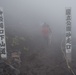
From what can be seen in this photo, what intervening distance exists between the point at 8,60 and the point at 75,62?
2.98 m

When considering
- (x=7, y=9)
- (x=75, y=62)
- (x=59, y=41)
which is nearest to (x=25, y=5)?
(x=7, y=9)

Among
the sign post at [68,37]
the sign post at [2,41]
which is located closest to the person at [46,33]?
the sign post at [68,37]

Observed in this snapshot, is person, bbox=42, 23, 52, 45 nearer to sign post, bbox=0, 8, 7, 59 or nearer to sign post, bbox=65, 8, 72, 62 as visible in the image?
sign post, bbox=65, 8, 72, 62

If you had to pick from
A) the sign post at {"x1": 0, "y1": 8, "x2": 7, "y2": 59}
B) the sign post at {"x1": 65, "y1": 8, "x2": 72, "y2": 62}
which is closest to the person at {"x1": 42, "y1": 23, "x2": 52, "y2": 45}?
the sign post at {"x1": 65, "y1": 8, "x2": 72, "y2": 62}

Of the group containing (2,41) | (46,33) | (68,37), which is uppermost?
(46,33)

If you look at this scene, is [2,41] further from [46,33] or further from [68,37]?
[46,33]

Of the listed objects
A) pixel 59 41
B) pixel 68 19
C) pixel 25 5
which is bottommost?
pixel 59 41

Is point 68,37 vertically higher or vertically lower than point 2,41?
higher

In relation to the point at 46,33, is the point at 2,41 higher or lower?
lower

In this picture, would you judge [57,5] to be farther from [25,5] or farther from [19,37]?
[19,37]

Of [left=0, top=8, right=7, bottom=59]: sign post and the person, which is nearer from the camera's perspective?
[left=0, top=8, right=7, bottom=59]: sign post

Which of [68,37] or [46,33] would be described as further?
[46,33]

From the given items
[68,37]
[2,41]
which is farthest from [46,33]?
[2,41]

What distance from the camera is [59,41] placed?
628 inches
